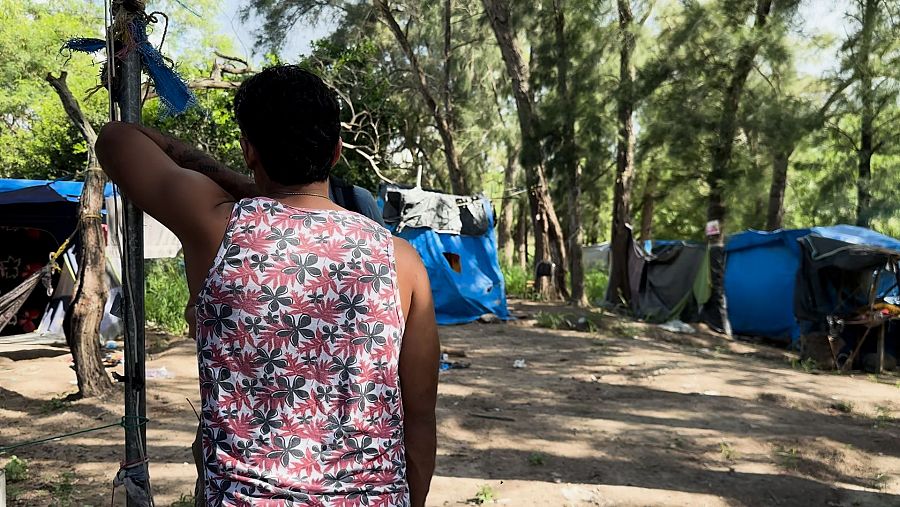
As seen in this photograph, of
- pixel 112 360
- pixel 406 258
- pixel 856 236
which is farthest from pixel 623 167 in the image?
pixel 406 258

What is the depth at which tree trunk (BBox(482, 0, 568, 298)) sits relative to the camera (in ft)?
38.5

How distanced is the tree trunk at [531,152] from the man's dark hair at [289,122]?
1103cm

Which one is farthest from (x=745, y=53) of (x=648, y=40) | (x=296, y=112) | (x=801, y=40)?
(x=296, y=112)

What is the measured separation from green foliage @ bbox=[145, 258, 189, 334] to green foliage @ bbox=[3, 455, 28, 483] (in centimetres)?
565

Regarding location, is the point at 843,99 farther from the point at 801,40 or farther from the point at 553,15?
the point at 553,15

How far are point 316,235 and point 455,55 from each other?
54.5 feet

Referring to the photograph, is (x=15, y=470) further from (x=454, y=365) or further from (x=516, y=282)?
(x=516, y=282)

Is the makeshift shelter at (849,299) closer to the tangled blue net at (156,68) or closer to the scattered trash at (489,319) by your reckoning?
the scattered trash at (489,319)

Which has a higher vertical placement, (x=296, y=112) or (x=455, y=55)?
(x=455, y=55)

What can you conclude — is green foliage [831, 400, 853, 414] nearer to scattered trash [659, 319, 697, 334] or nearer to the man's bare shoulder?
scattered trash [659, 319, 697, 334]

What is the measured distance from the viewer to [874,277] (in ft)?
26.0

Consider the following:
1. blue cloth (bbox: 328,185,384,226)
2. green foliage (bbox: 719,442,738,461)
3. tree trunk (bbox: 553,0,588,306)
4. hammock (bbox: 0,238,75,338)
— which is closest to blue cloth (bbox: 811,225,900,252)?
tree trunk (bbox: 553,0,588,306)

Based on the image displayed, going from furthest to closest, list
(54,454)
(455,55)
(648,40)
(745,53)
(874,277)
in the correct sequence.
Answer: (455,55)
(648,40)
(745,53)
(874,277)
(54,454)

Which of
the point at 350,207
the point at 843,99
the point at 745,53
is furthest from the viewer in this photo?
the point at 843,99
